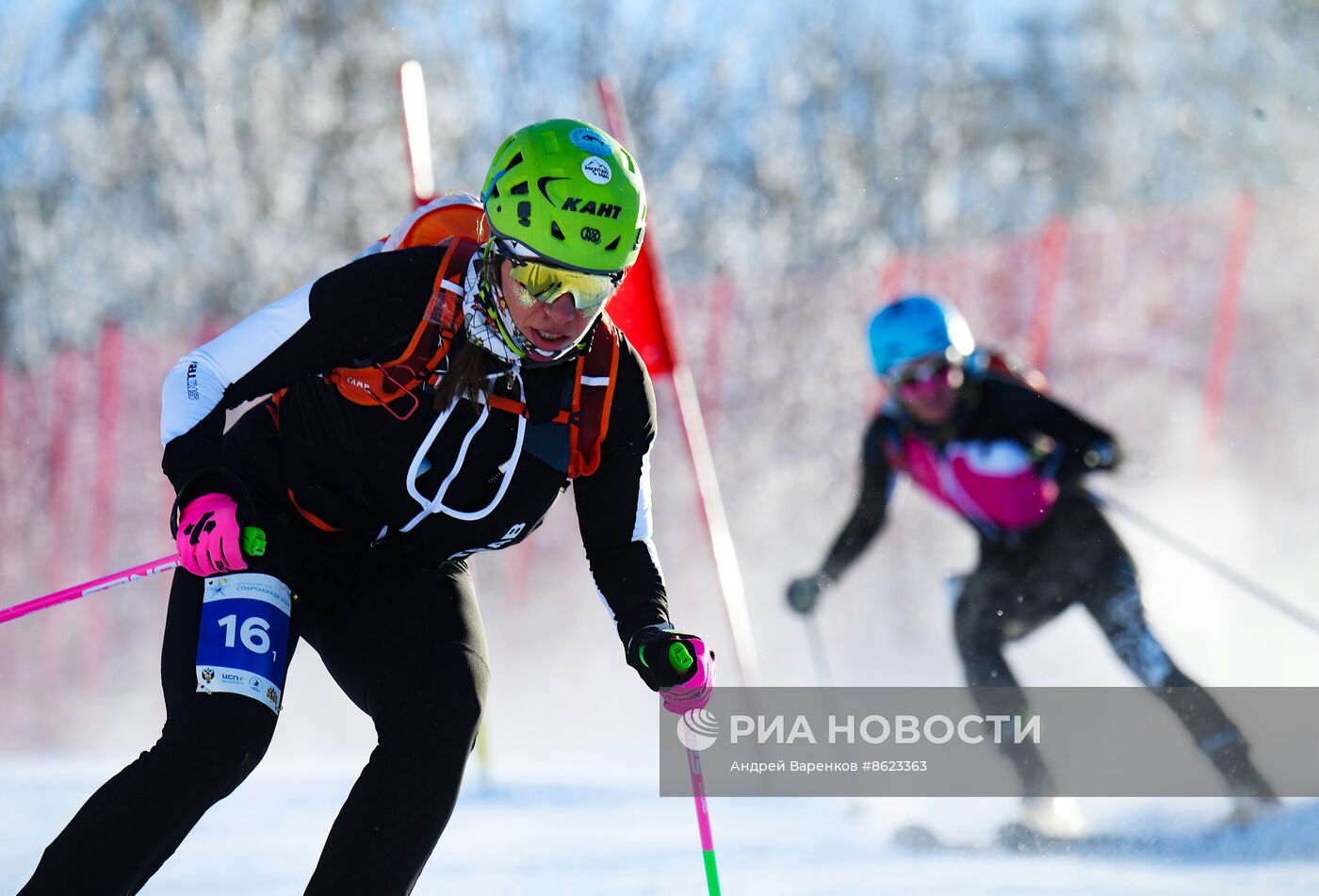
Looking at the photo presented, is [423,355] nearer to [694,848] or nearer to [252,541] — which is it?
[252,541]

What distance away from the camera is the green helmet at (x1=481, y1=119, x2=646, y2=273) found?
95.0 inches

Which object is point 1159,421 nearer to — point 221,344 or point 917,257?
point 917,257

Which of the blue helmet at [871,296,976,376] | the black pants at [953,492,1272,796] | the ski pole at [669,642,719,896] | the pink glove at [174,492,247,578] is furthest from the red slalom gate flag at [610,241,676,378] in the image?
the pink glove at [174,492,247,578]

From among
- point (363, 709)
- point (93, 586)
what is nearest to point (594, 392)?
point (363, 709)

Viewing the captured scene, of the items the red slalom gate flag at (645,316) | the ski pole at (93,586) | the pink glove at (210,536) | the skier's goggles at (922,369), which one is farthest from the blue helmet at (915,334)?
the pink glove at (210,536)

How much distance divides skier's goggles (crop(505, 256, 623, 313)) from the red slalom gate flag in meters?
3.07

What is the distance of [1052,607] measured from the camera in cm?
493

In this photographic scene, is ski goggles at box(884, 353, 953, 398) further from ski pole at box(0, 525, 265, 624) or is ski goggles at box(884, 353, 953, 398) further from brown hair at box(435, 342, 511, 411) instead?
ski pole at box(0, 525, 265, 624)

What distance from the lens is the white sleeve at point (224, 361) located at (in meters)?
2.46

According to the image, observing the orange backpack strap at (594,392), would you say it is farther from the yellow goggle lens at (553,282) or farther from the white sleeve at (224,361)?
the white sleeve at (224,361)

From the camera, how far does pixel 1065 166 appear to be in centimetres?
1466

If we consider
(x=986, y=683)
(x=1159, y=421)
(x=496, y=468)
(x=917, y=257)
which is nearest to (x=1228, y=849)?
(x=986, y=683)

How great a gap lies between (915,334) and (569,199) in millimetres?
2840

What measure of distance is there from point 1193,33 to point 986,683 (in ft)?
40.7
